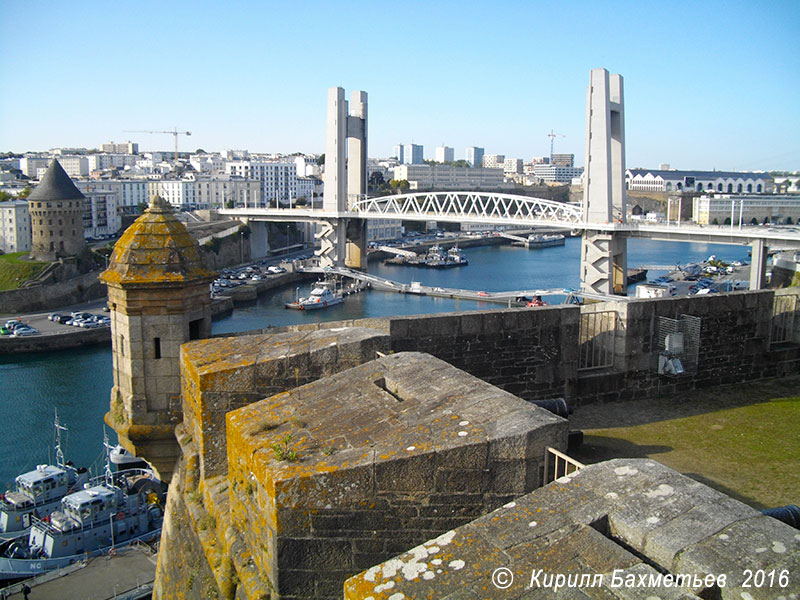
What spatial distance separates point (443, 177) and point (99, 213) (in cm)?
5573

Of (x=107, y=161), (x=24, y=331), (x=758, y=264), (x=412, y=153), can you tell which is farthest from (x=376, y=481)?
(x=412, y=153)

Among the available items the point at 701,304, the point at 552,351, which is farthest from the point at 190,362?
the point at 701,304

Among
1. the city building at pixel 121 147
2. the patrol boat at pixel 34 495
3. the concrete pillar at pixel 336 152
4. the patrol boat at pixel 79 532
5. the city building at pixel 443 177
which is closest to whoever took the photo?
the patrol boat at pixel 79 532

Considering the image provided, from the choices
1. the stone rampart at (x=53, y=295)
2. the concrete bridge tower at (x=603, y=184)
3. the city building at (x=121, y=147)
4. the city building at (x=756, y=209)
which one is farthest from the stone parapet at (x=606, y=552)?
the city building at (x=121, y=147)

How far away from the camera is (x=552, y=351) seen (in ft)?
13.6

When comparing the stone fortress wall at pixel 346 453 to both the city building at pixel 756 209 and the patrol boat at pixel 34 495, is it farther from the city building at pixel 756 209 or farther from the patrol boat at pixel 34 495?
the city building at pixel 756 209

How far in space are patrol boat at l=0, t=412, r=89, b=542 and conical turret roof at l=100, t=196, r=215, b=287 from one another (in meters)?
12.5

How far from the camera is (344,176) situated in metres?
42.4

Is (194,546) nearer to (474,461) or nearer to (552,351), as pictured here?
(474,461)

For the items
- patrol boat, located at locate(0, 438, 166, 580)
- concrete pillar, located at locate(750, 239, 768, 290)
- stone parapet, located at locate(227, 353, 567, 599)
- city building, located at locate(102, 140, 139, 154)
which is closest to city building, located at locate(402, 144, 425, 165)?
city building, located at locate(102, 140, 139, 154)

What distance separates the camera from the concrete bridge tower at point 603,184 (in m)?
28.8

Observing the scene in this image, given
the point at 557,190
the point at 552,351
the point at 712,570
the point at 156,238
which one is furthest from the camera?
the point at 557,190

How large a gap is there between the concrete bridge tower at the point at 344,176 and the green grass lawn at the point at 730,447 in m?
38.2

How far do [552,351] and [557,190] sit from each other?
3717 inches
